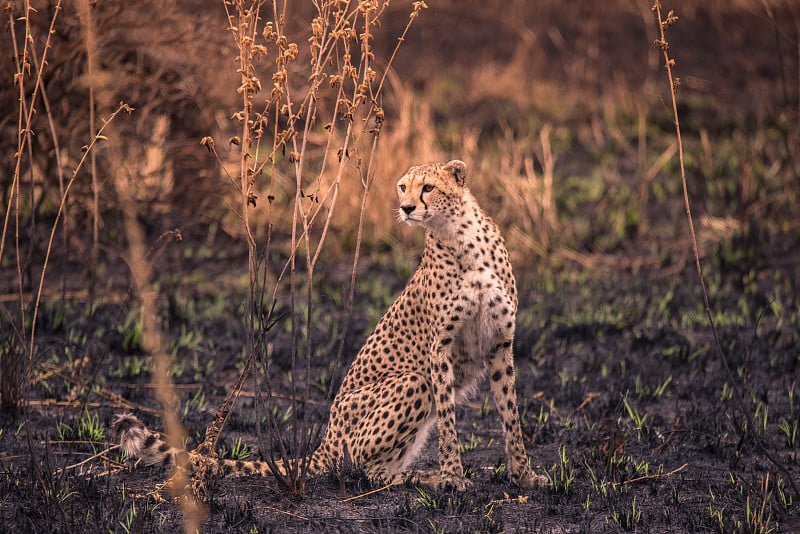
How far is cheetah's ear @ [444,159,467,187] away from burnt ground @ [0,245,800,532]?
118 cm

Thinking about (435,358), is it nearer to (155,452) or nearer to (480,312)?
(480,312)

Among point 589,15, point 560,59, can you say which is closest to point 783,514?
point 560,59

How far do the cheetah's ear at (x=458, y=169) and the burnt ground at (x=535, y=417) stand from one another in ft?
3.89

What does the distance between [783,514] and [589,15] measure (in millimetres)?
12631

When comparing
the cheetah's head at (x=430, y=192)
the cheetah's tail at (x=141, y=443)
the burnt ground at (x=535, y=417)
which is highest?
the cheetah's head at (x=430, y=192)

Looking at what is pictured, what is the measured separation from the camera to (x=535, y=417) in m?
4.93

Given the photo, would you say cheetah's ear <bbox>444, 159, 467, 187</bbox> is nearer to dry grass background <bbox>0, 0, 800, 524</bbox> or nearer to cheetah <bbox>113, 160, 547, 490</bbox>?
Result: cheetah <bbox>113, 160, 547, 490</bbox>

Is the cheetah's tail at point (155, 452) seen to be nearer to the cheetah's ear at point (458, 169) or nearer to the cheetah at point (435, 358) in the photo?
the cheetah at point (435, 358)

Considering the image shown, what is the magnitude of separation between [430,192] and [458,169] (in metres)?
0.19

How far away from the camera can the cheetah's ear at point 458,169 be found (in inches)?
159

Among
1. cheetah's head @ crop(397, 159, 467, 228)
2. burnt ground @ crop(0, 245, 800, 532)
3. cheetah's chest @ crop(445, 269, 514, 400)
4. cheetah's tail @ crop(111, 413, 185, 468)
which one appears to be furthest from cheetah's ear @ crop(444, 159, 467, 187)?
cheetah's tail @ crop(111, 413, 185, 468)

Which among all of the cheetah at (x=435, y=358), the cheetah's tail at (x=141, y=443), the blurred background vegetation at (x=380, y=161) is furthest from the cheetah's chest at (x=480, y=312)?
the cheetah's tail at (x=141, y=443)

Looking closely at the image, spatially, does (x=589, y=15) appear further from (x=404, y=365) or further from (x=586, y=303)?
(x=404, y=365)

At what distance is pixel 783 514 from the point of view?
3529 millimetres
